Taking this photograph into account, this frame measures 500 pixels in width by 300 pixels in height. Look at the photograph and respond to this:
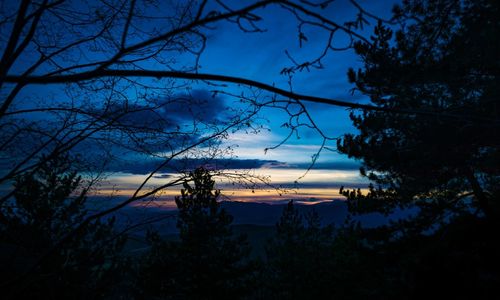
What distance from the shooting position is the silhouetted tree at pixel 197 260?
55.7 ft

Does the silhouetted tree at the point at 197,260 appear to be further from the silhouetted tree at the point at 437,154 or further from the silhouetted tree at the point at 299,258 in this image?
the silhouetted tree at the point at 437,154

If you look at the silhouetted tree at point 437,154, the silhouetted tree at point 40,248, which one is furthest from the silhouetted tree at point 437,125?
the silhouetted tree at point 40,248

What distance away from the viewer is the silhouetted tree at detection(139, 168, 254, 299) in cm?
1698

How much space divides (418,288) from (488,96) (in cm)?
627

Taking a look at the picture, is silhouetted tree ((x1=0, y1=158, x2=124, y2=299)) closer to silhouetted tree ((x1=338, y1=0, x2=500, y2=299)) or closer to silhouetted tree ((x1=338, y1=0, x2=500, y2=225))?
silhouetted tree ((x1=338, y1=0, x2=500, y2=299))

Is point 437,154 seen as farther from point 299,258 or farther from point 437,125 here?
point 299,258

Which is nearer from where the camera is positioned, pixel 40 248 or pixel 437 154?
pixel 40 248

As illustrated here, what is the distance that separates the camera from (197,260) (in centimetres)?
1764

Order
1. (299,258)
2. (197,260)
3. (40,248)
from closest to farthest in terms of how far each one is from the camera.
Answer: (40,248) < (197,260) < (299,258)

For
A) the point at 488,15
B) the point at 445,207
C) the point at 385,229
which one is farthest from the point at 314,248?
the point at 488,15

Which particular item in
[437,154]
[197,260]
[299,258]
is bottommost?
[299,258]

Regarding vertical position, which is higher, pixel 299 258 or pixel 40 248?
pixel 40 248

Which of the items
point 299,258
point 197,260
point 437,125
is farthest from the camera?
point 299,258

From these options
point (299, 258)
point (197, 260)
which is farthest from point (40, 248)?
point (299, 258)
